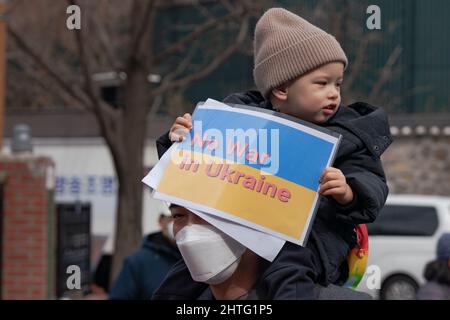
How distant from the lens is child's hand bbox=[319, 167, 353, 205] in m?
2.08

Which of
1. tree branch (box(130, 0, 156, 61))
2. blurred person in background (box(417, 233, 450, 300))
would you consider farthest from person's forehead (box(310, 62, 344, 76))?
tree branch (box(130, 0, 156, 61))

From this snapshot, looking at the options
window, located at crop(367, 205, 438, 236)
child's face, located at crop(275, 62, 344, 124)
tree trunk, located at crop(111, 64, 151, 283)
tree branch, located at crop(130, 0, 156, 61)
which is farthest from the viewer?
window, located at crop(367, 205, 438, 236)

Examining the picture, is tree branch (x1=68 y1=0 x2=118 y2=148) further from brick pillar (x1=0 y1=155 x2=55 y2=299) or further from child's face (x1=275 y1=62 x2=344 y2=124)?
child's face (x1=275 y1=62 x2=344 y2=124)

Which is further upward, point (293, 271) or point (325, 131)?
point (325, 131)

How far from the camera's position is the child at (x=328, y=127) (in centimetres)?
214

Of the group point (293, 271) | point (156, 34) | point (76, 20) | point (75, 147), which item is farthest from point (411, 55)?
point (75, 147)

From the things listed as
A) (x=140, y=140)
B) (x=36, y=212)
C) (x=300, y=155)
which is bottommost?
(x=36, y=212)

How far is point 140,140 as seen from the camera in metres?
10.2

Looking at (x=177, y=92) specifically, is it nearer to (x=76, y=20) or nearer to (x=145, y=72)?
(x=145, y=72)

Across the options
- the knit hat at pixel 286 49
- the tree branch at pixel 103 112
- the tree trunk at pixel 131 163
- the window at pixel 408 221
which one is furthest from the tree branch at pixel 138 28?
the knit hat at pixel 286 49

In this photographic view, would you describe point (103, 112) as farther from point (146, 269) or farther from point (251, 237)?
point (251, 237)

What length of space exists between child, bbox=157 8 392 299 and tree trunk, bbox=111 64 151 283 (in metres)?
7.42

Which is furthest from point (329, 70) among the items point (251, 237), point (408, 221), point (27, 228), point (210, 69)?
point (408, 221)

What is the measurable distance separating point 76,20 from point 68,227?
318 inches
